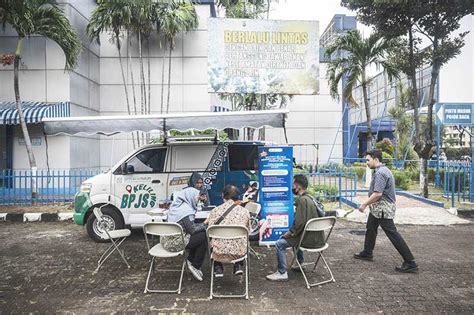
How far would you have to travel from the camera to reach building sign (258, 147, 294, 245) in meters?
6.93

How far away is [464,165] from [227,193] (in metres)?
9.09

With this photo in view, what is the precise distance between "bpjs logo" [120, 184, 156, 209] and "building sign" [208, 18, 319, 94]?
4.98 m

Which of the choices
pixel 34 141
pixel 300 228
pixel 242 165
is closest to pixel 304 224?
pixel 300 228

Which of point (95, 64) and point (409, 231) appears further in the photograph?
point (95, 64)

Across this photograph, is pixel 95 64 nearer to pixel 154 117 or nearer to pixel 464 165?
pixel 154 117

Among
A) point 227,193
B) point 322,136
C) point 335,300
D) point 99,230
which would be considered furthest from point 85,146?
point 322,136

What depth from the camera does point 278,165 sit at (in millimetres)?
6973

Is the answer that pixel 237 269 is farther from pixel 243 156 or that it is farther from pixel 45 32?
pixel 45 32

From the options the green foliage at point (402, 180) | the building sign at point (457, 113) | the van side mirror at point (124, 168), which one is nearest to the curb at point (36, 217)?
the van side mirror at point (124, 168)

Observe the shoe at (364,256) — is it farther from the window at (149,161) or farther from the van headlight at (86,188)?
the van headlight at (86,188)

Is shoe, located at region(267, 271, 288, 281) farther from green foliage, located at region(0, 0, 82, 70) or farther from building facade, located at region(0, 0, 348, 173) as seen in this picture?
green foliage, located at region(0, 0, 82, 70)

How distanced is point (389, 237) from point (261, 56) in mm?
7512

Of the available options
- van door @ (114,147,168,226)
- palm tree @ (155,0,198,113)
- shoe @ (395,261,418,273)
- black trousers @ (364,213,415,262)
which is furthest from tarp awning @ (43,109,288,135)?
palm tree @ (155,0,198,113)

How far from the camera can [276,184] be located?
6980 mm
